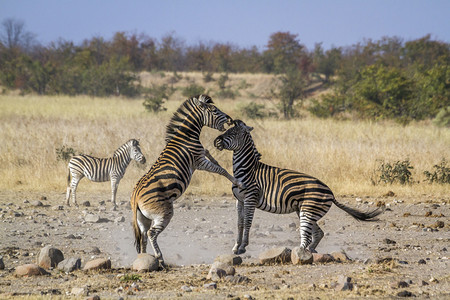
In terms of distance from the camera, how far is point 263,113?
23.6 metres

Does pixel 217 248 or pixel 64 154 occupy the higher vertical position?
pixel 64 154

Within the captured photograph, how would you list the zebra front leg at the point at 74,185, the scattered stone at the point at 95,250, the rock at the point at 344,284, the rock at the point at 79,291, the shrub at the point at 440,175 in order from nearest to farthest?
the rock at the point at 79,291 < the rock at the point at 344,284 < the scattered stone at the point at 95,250 < the zebra front leg at the point at 74,185 < the shrub at the point at 440,175

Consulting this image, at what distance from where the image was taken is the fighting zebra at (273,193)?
6.46m

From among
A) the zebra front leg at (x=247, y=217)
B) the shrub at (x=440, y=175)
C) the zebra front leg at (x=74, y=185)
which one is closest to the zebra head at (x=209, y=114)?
the zebra front leg at (x=247, y=217)

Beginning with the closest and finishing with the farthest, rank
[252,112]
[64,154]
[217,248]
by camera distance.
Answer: [217,248] < [64,154] < [252,112]

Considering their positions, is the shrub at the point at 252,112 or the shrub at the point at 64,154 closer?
the shrub at the point at 64,154

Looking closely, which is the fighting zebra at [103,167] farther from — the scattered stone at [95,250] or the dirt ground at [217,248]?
the scattered stone at [95,250]

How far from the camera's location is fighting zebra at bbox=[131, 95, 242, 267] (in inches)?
242

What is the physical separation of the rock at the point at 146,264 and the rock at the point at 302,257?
152 centimetres

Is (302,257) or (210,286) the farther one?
(302,257)

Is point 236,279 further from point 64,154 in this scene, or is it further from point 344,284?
point 64,154

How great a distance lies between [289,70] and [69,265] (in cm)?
2882

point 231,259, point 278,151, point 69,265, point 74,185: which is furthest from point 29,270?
point 278,151

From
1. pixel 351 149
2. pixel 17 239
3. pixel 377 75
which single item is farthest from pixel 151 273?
pixel 377 75
